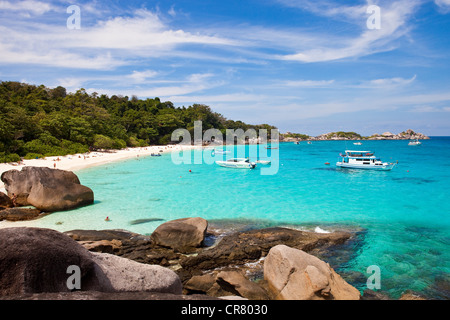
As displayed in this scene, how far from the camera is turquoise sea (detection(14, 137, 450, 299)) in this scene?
1086cm

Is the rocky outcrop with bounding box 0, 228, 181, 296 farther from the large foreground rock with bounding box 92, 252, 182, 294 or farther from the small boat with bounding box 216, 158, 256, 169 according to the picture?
the small boat with bounding box 216, 158, 256, 169

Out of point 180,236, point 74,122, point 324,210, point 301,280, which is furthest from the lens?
point 74,122

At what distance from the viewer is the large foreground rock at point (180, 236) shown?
11641 millimetres

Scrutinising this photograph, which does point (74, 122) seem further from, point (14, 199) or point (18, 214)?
point (18, 214)

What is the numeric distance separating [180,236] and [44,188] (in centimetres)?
1061

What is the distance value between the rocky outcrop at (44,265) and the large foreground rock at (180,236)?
6622 millimetres

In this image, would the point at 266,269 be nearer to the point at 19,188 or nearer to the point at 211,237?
the point at 211,237

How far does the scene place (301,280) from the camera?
24.0 ft

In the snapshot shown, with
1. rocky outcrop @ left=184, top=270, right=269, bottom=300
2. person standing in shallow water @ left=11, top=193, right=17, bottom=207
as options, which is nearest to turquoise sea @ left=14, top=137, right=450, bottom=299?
person standing in shallow water @ left=11, top=193, right=17, bottom=207

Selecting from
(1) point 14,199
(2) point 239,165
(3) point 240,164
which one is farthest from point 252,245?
Answer: (2) point 239,165

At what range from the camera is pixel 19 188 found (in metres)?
17.4

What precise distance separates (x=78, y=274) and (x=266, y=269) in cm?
576

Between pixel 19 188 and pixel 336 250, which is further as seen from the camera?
pixel 19 188
